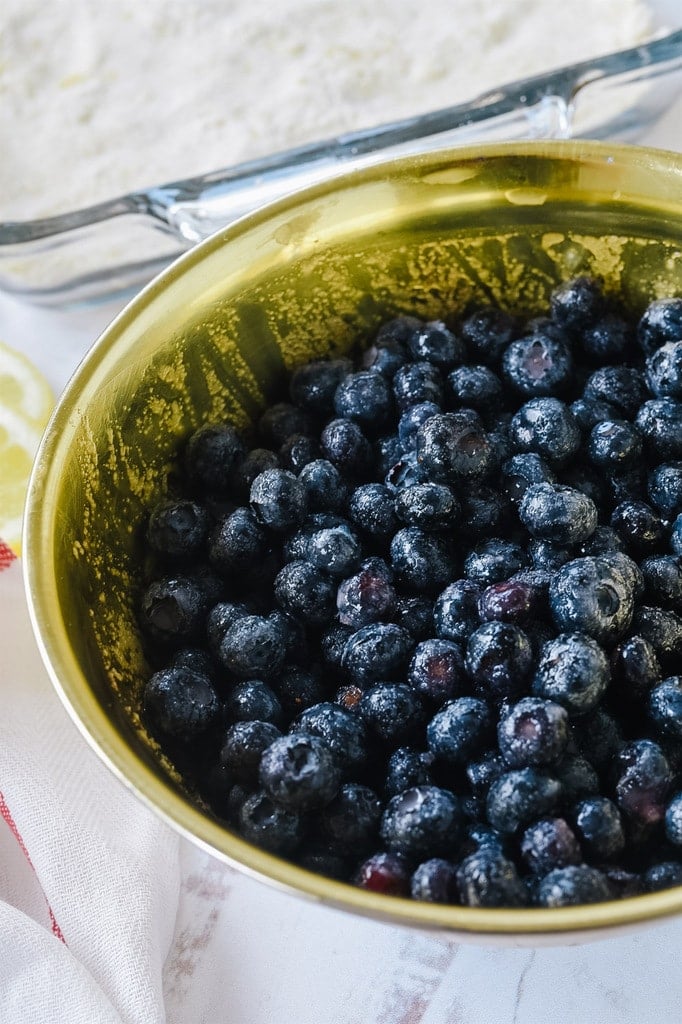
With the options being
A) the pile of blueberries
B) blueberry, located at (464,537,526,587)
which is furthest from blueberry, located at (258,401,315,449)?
blueberry, located at (464,537,526,587)

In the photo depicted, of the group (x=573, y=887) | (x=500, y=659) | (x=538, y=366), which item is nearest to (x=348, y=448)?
(x=538, y=366)

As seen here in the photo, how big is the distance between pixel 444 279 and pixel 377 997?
0.93m

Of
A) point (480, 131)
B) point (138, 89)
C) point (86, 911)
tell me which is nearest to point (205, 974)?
point (86, 911)

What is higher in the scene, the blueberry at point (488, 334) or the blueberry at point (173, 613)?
the blueberry at point (488, 334)

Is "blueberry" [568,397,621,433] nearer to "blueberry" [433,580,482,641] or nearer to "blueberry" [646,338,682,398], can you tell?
"blueberry" [646,338,682,398]

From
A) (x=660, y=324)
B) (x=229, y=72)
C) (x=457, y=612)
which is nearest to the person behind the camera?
(x=457, y=612)

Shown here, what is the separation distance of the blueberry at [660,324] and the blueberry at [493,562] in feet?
1.18

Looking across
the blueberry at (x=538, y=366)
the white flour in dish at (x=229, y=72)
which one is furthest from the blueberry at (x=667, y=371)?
the white flour in dish at (x=229, y=72)

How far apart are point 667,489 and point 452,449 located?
256mm

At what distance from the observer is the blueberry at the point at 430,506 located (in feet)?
3.66

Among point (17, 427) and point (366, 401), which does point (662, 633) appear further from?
point (17, 427)

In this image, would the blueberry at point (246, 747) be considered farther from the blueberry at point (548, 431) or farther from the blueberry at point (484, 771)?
the blueberry at point (548, 431)

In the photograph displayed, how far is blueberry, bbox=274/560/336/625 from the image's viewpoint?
44.1 inches

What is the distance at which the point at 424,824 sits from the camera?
92 centimetres
